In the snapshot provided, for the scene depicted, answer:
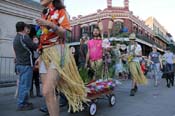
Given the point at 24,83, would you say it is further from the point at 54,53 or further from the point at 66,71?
the point at 54,53

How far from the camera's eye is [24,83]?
20.5 ft

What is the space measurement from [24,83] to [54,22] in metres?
2.66

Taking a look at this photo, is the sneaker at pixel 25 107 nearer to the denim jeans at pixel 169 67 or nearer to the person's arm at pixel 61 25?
the person's arm at pixel 61 25

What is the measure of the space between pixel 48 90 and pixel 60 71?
38 cm

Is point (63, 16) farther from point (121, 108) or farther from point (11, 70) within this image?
point (11, 70)

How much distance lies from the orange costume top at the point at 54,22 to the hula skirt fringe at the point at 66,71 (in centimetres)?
9

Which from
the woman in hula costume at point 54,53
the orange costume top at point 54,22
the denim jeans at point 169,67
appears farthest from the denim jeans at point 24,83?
the denim jeans at point 169,67

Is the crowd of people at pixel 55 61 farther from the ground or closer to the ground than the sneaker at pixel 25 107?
farther from the ground

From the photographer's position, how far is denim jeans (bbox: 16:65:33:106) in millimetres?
6164

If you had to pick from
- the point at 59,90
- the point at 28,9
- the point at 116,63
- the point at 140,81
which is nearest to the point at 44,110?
the point at 59,90

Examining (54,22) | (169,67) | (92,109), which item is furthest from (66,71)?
(169,67)

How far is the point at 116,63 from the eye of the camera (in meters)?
16.1

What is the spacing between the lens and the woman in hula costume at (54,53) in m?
3.69

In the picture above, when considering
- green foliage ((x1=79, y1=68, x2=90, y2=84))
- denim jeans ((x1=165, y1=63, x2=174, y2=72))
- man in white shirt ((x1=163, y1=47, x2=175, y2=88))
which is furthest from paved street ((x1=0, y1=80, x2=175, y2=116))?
denim jeans ((x1=165, y1=63, x2=174, y2=72))
